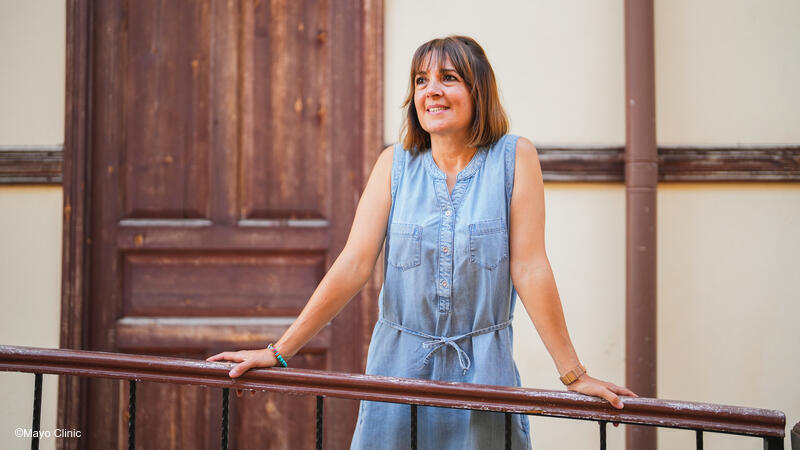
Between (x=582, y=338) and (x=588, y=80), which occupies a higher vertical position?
(x=588, y=80)

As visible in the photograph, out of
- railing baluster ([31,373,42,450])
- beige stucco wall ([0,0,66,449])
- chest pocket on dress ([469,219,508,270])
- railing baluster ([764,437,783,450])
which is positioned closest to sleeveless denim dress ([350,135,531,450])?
chest pocket on dress ([469,219,508,270])

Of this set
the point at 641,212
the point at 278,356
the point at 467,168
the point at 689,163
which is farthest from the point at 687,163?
the point at 278,356

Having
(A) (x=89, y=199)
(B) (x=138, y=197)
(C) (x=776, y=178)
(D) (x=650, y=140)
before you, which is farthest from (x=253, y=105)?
(C) (x=776, y=178)

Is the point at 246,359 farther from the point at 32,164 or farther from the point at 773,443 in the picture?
the point at 32,164

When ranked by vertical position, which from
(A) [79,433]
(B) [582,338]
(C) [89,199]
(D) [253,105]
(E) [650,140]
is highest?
(D) [253,105]

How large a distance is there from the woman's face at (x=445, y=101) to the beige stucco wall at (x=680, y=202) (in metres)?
1.18

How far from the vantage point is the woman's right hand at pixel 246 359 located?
137 centimetres

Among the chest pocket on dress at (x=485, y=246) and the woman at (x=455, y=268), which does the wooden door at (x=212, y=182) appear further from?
the chest pocket on dress at (x=485, y=246)

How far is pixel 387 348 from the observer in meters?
1.52

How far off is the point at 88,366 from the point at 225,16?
1904mm

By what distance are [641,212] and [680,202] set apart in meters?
0.25

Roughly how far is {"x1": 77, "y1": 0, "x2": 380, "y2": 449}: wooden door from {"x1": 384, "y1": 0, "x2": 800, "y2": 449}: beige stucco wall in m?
0.77

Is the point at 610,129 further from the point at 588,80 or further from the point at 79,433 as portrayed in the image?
the point at 79,433

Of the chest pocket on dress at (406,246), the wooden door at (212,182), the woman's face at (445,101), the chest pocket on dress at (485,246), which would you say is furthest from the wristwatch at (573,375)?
the wooden door at (212,182)
